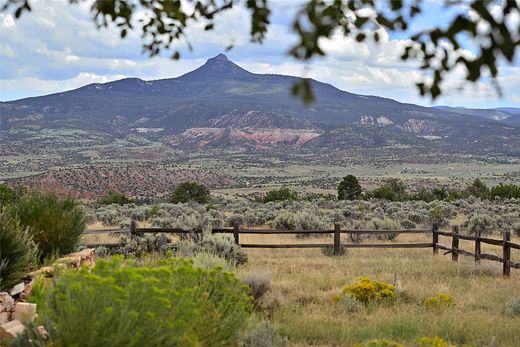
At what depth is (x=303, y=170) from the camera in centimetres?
12119

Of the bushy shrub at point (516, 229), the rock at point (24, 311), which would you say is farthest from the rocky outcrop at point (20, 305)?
the bushy shrub at point (516, 229)

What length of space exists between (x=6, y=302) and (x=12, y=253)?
1.07 m

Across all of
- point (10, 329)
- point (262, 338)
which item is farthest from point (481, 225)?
point (10, 329)

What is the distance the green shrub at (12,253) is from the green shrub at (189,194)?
33.0m

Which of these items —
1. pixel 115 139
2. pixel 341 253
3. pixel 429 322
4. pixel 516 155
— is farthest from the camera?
pixel 115 139

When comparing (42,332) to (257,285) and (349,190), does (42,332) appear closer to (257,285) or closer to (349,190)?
(257,285)

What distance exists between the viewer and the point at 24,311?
7590 millimetres

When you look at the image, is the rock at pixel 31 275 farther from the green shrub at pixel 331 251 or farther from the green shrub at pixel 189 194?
the green shrub at pixel 189 194

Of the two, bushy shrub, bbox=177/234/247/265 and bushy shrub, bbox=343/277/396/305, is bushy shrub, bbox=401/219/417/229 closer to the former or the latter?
bushy shrub, bbox=177/234/247/265

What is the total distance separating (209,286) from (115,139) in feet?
598

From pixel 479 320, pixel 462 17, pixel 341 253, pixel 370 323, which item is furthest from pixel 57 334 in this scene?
pixel 341 253

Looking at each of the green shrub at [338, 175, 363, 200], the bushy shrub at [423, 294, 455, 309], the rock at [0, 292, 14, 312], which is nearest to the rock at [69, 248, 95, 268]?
the rock at [0, 292, 14, 312]

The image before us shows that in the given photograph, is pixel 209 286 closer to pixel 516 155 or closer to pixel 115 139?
pixel 516 155

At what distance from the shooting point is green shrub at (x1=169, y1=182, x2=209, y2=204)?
42.5 m
